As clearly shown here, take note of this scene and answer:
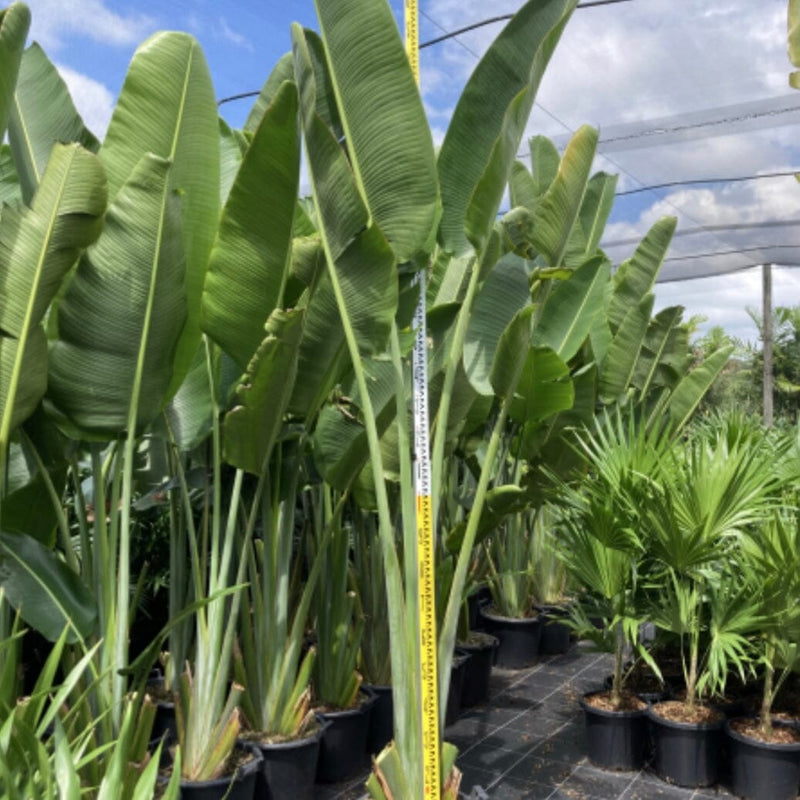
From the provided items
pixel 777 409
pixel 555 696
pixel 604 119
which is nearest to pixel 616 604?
pixel 555 696

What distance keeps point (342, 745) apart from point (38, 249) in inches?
85.6

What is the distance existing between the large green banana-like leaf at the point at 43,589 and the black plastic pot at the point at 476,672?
2243mm

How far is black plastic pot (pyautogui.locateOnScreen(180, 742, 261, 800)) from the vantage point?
2701 mm

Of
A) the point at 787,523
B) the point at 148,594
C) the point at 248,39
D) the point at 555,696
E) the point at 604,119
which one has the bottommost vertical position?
the point at 555,696

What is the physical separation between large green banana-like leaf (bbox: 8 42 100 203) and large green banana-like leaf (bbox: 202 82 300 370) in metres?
0.59

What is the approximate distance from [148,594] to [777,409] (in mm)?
13243

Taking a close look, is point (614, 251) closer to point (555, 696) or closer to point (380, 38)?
point (555, 696)

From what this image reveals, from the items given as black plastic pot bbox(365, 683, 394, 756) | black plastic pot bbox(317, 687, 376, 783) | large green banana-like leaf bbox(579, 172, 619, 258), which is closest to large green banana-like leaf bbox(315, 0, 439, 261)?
black plastic pot bbox(317, 687, 376, 783)

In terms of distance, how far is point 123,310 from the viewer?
2.49 m

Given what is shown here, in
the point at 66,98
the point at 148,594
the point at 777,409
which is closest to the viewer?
the point at 66,98

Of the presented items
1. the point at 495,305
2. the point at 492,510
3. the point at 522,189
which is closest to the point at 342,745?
the point at 492,510

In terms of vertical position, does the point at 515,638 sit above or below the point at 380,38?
below

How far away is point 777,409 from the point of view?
49.5ft

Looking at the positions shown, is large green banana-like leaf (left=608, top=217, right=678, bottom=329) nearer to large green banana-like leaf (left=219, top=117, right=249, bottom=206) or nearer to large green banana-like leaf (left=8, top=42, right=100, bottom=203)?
large green banana-like leaf (left=219, top=117, right=249, bottom=206)
